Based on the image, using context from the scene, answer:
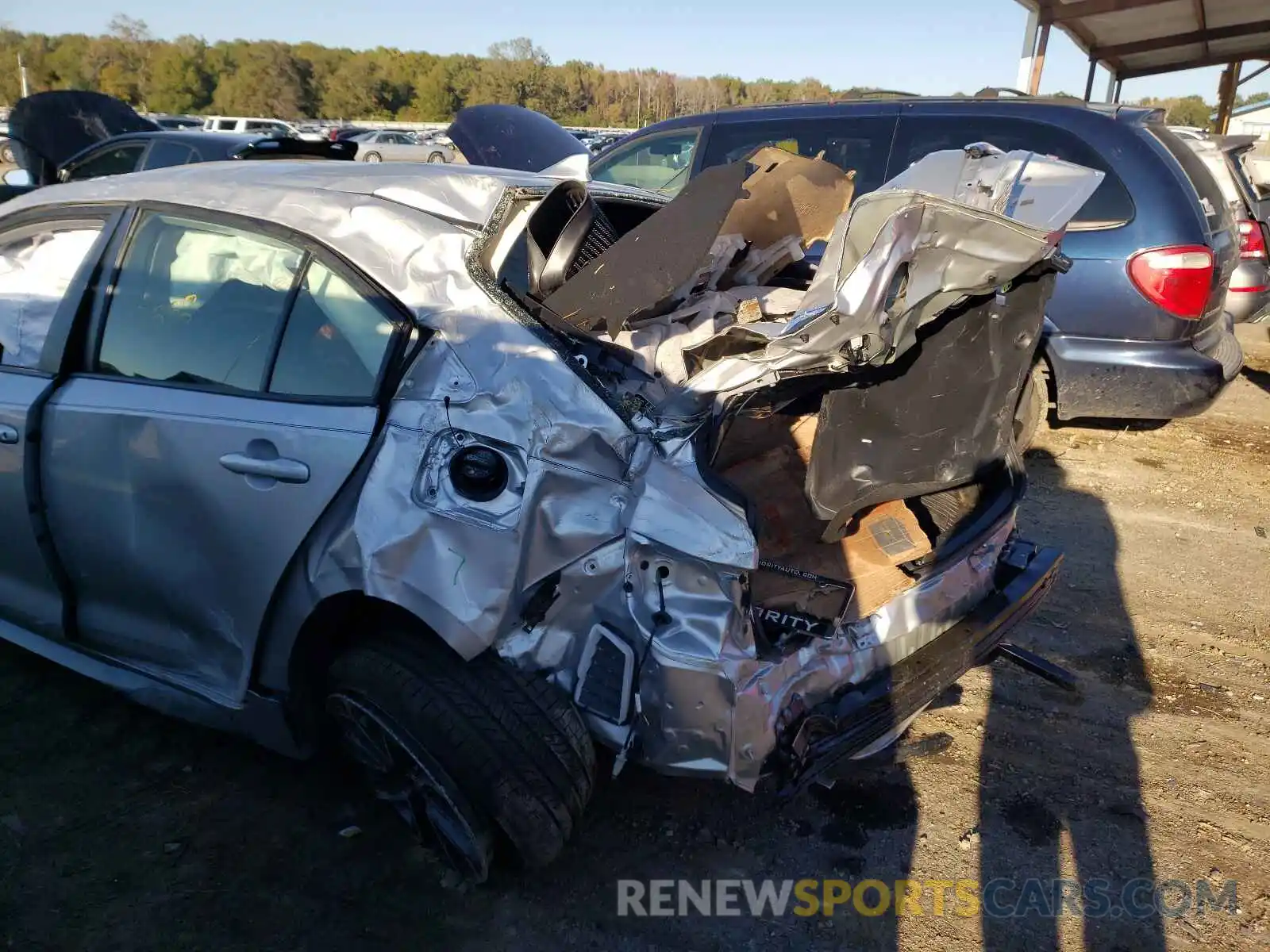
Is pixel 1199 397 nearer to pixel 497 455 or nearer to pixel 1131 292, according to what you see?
pixel 1131 292

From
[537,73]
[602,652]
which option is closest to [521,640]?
[602,652]

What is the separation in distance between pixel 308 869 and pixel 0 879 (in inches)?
29.8

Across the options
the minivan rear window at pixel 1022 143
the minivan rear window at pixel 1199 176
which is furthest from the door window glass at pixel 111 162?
the minivan rear window at pixel 1199 176

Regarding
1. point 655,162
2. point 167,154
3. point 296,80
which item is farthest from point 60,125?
point 296,80

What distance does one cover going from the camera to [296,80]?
182 ft

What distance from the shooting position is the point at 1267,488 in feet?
16.1

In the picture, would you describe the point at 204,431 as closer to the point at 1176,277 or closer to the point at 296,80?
the point at 1176,277

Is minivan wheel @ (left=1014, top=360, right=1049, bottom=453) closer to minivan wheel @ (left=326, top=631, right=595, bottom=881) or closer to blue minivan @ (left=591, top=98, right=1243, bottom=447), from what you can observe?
blue minivan @ (left=591, top=98, right=1243, bottom=447)

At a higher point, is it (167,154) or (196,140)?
(196,140)

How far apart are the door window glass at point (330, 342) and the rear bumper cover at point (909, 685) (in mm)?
1316

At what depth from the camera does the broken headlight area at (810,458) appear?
1.83 metres

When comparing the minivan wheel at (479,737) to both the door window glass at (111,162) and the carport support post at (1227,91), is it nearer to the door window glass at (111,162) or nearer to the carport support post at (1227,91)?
the door window glass at (111,162)

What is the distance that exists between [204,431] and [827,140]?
14.5 ft

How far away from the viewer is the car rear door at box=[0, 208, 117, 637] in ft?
8.02
